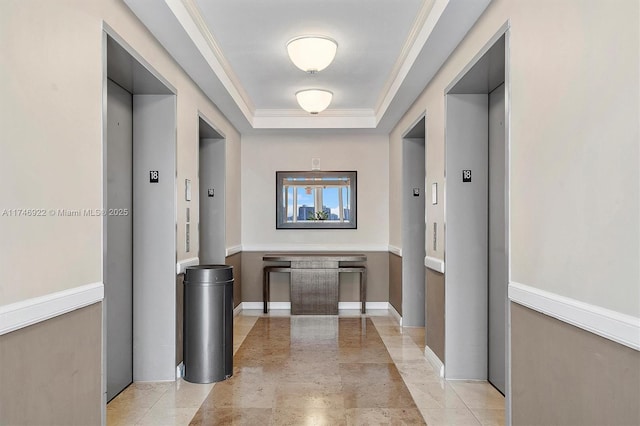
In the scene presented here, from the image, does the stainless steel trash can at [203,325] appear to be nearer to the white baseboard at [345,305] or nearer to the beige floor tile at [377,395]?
the beige floor tile at [377,395]

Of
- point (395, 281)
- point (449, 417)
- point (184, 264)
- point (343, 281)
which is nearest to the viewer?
point (449, 417)

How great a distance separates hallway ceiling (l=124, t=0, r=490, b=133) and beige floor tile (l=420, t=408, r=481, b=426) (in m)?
2.58

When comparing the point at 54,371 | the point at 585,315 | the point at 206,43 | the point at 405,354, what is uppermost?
the point at 206,43

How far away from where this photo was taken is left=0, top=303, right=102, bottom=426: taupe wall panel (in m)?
1.81

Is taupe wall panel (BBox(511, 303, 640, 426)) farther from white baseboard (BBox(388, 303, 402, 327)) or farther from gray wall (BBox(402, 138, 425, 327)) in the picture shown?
white baseboard (BBox(388, 303, 402, 327))

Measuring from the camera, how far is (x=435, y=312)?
434 centimetres

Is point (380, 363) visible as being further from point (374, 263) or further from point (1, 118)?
point (1, 118)

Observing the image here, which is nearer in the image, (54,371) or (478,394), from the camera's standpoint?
(54,371)

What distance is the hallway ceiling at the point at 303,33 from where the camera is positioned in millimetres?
A: 3256

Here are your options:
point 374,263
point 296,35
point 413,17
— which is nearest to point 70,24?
point 296,35

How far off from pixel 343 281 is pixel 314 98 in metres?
3.04

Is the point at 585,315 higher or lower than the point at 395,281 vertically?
higher

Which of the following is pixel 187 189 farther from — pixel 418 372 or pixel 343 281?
pixel 343 281

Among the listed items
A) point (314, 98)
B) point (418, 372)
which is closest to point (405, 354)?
point (418, 372)
